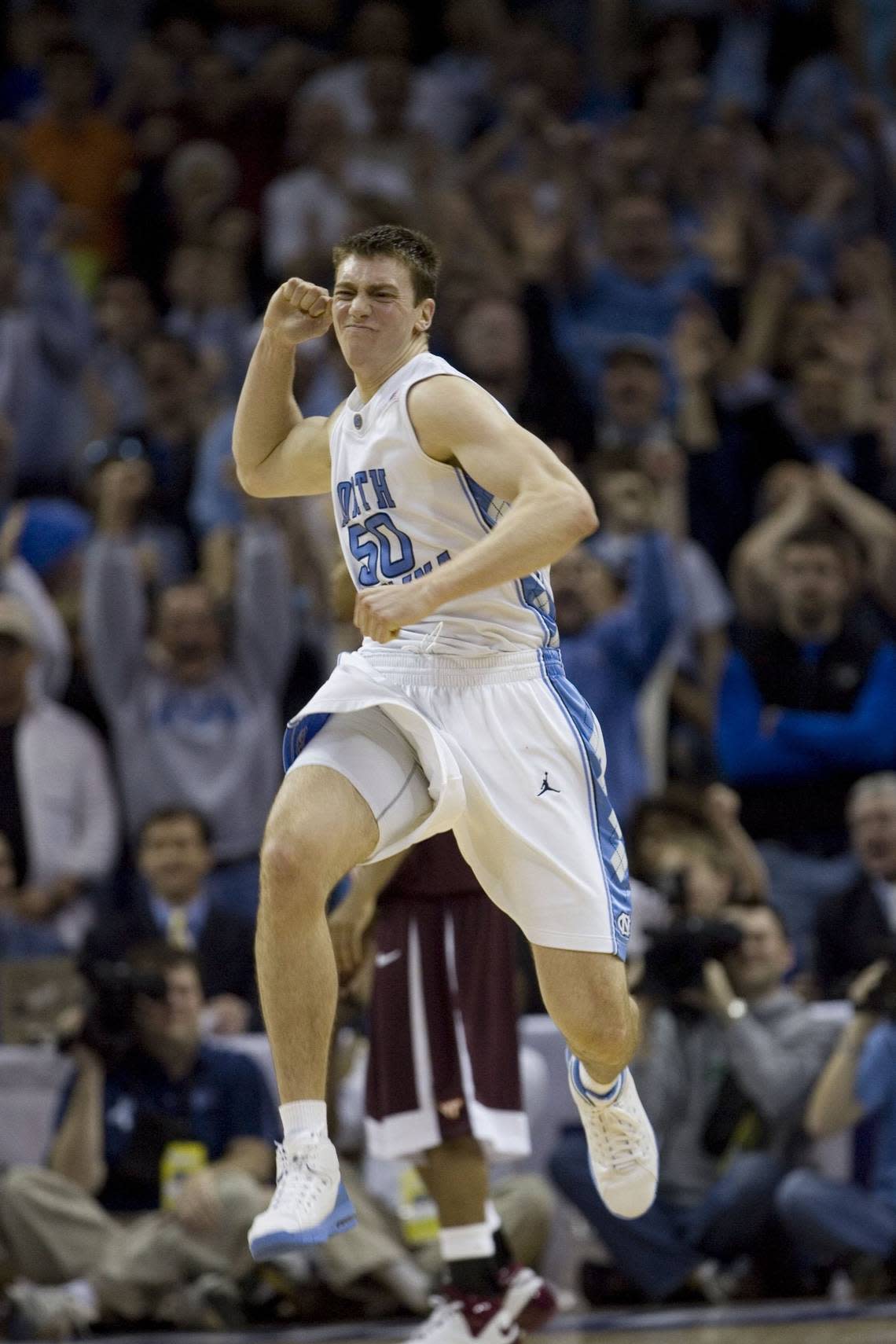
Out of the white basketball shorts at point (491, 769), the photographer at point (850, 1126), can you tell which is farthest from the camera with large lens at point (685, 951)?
the white basketball shorts at point (491, 769)

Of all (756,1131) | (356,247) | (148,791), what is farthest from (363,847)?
(148,791)

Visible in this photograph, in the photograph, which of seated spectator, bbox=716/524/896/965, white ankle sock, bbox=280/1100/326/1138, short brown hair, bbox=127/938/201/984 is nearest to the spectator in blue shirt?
seated spectator, bbox=716/524/896/965

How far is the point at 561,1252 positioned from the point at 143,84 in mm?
7509

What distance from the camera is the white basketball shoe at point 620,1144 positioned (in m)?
5.59

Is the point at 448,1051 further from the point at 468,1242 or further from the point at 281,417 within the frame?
the point at 281,417

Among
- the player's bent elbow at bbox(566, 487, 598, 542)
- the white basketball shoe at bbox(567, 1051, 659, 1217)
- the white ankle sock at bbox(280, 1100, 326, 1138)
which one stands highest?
the player's bent elbow at bbox(566, 487, 598, 542)

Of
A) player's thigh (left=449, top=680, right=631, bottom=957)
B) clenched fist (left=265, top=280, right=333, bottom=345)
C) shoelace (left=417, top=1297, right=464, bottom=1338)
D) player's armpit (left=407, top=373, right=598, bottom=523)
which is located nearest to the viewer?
player's armpit (left=407, top=373, right=598, bottom=523)

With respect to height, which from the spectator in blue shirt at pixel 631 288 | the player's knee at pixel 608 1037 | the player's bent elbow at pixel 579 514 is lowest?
the player's knee at pixel 608 1037

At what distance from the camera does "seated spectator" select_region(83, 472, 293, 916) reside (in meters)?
9.29

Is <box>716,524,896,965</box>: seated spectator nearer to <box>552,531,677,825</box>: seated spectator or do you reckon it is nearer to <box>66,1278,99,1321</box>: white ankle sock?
<box>552,531,677,825</box>: seated spectator

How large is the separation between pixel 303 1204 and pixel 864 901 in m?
4.02

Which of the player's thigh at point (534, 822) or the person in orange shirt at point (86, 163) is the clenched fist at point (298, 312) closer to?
the player's thigh at point (534, 822)

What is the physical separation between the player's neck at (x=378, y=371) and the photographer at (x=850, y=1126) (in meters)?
3.16

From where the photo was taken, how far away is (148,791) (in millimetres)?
9297
